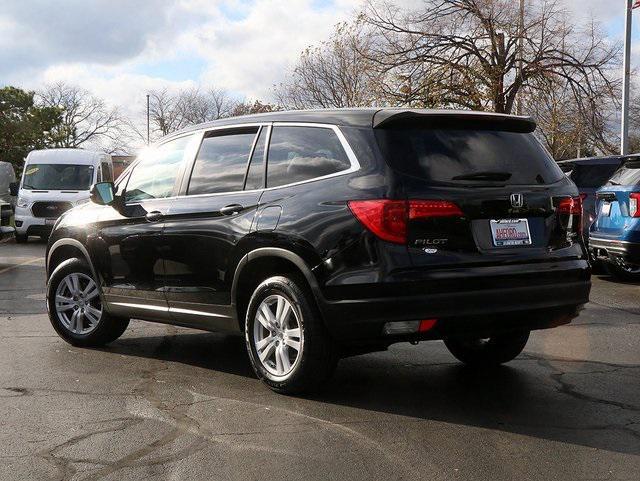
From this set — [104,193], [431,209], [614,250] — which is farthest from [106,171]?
[431,209]

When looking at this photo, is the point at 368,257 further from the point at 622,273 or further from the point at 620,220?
the point at 622,273

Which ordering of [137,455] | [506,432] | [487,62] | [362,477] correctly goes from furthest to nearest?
[487,62] < [506,432] < [137,455] < [362,477]

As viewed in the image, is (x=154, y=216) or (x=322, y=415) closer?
(x=322, y=415)

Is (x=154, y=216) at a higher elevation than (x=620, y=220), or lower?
higher

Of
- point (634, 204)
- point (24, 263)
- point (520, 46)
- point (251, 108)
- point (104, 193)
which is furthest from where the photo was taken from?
point (251, 108)

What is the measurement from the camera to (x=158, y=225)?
6301mm

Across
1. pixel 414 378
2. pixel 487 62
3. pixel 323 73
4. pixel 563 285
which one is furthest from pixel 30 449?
pixel 323 73

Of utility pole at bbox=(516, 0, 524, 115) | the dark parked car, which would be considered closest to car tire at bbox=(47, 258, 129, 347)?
the dark parked car

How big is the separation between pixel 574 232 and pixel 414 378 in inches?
56.2

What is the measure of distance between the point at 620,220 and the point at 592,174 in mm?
2674

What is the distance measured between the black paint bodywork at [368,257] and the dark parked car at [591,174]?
7.80 metres

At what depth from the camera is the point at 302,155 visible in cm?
548

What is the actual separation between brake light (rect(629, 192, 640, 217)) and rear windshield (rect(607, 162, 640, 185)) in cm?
14

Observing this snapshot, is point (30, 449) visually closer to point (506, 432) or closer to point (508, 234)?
point (506, 432)
